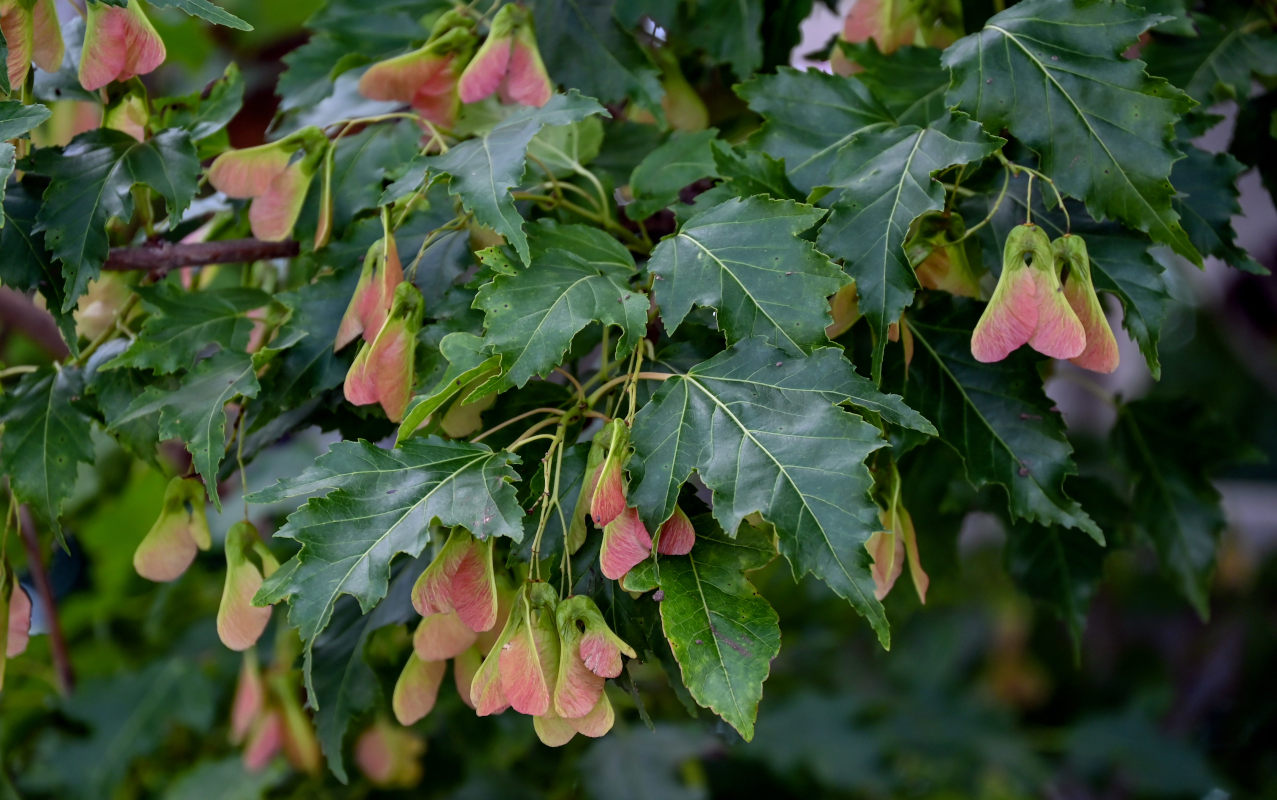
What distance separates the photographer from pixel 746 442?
1.97ft

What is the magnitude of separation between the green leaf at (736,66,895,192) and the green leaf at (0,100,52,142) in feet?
1.58

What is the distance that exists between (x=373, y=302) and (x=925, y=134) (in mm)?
394

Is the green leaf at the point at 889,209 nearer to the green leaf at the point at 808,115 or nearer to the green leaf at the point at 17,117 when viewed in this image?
the green leaf at the point at 808,115

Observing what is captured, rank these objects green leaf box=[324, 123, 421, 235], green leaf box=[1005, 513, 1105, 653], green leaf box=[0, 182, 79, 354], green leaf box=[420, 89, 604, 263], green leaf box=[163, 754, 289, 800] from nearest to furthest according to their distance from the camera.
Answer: green leaf box=[420, 89, 604, 263]
green leaf box=[0, 182, 79, 354]
green leaf box=[324, 123, 421, 235]
green leaf box=[1005, 513, 1105, 653]
green leaf box=[163, 754, 289, 800]

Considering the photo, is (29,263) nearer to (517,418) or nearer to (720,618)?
(517,418)

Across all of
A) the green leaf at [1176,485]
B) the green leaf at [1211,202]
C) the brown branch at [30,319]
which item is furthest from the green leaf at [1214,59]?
the brown branch at [30,319]

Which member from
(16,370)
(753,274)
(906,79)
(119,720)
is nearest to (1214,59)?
(906,79)

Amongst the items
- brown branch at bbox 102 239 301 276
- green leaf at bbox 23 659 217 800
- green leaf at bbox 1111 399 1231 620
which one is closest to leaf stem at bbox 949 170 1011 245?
green leaf at bbox 1111 399 1231 620

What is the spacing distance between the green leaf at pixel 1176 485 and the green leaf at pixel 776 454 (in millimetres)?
605

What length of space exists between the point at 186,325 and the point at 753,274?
18.4 inches

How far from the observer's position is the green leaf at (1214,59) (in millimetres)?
882

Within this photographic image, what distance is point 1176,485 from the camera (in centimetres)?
103

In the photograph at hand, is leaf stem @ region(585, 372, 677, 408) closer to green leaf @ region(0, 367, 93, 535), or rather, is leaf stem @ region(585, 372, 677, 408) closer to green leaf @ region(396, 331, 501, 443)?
green leaf @ region(396, 331, 501, 443)

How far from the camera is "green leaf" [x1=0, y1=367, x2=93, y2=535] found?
776mm
